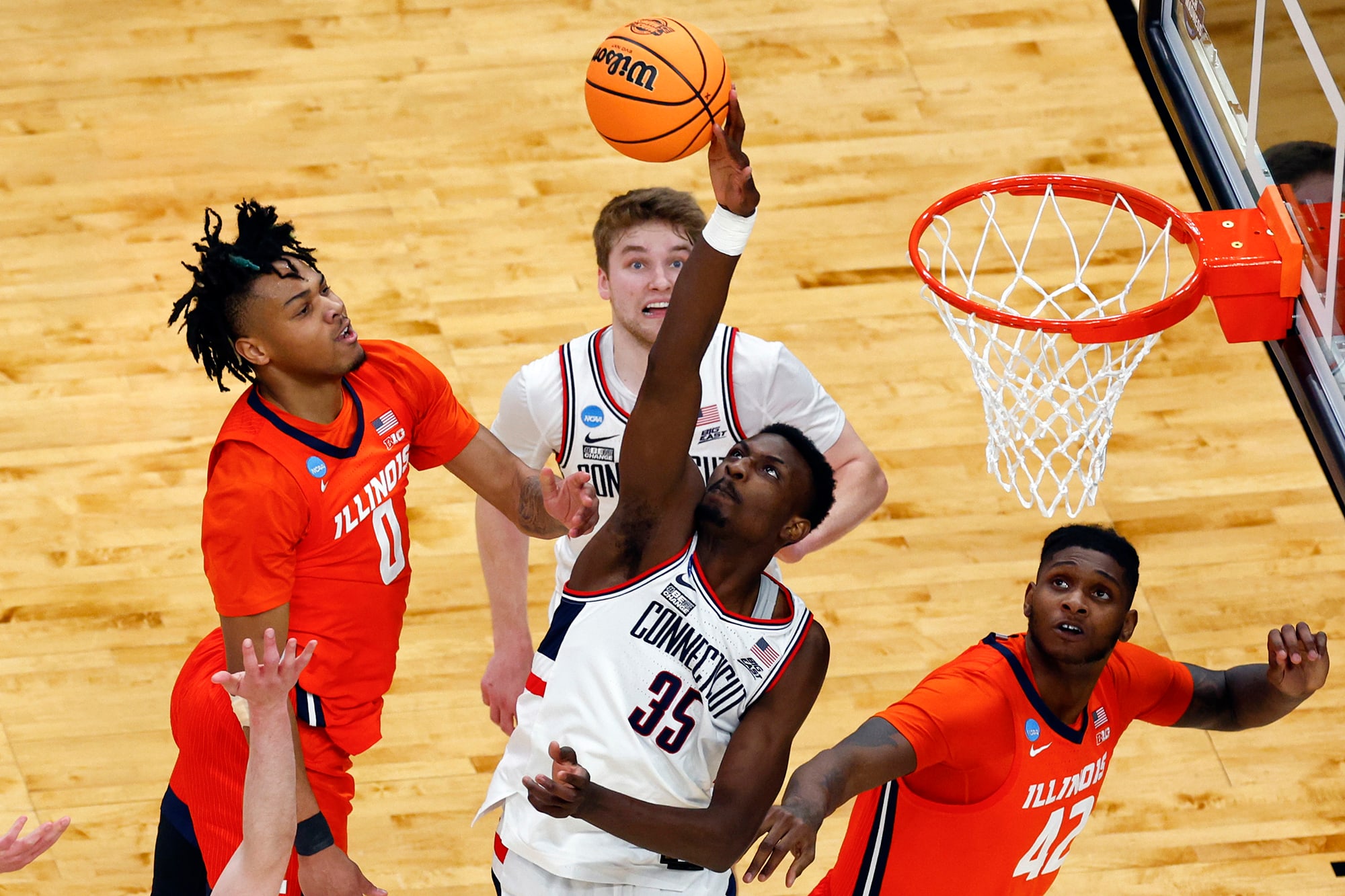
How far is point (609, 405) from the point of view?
395cm

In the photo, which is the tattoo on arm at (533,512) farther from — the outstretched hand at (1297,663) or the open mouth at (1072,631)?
the outstretched hand at (1297,663)

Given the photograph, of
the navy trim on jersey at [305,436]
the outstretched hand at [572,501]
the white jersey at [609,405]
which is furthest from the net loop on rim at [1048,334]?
the navy trim on jersey at [305,436]

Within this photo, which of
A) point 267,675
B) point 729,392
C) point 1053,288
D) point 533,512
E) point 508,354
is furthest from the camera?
point 1053,288

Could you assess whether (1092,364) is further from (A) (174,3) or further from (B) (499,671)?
(A) (174,3)

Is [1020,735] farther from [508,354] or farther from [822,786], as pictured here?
[508,354]

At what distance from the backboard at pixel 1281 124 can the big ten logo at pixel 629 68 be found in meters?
1.52

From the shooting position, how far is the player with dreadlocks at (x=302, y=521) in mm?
3279

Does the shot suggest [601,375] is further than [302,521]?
Yes

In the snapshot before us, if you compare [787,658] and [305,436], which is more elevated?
[305,436]

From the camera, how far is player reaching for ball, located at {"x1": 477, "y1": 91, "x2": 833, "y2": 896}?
3.21 meters

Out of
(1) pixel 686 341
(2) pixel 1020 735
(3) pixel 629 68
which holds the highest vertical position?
(3) pixel 629 68

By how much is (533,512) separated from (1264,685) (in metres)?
1.64

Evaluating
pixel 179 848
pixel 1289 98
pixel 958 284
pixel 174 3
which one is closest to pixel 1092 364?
pixel 958 284

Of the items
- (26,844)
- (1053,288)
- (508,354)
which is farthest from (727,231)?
(1053,288)
